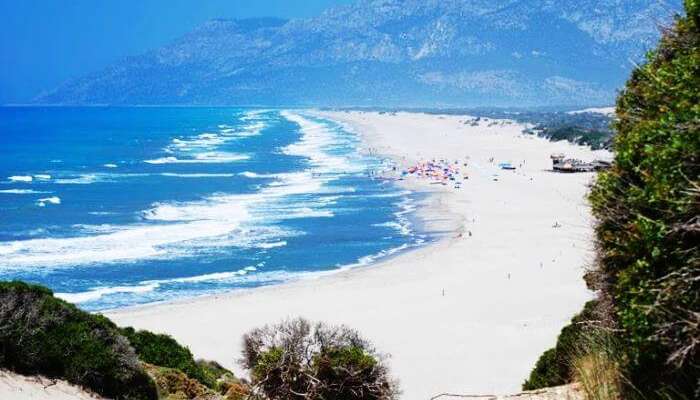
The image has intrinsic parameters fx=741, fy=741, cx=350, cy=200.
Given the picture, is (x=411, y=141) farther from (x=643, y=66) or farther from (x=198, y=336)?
(x=643, y=66)

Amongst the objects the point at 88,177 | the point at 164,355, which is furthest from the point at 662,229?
the point at 88,177

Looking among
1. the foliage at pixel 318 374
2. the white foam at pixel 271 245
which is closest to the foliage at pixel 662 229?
the foliage at pixel 318 374

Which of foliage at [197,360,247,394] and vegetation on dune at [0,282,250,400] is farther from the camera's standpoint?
foliage at [197,360,247,394]

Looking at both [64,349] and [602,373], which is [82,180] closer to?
[64,349]

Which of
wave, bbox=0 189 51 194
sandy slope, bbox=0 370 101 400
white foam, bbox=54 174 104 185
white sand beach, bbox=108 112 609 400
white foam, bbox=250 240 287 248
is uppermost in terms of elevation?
white foam, bbox=54 174 104 185

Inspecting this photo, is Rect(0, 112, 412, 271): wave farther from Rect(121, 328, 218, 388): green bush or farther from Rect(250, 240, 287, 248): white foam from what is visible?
Rect(121, 328, 218, 388): green bush

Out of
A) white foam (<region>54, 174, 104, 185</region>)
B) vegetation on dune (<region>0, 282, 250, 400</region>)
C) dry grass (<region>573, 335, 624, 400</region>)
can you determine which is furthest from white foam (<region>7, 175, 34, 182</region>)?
dry grass (<region>573, 335, 624, 400</region>)

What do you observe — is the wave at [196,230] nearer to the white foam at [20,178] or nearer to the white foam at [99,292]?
the white foam at [99,292]

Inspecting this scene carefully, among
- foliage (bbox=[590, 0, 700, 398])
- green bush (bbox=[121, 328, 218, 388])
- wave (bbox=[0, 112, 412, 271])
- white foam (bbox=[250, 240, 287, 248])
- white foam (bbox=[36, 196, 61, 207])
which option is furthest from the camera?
white foam (bbox=[36, 196, 61, 207])
